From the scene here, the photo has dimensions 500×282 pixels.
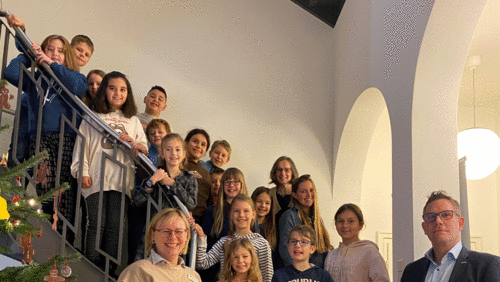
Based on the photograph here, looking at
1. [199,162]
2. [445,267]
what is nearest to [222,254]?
[199,162]

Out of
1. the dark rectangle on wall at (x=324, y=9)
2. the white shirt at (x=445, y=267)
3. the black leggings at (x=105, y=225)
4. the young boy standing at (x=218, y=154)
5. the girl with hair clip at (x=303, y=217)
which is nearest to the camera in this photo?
the white shirt at (x=445, y=267)

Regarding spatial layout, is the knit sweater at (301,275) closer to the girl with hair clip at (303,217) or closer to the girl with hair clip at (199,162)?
the girl with hair clip at (303,217)

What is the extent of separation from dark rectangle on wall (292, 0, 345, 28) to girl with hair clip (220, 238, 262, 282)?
4.25 m

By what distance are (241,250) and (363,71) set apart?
273cm

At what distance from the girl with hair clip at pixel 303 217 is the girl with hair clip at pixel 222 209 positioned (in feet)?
1.21

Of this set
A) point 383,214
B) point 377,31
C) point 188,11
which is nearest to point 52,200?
point 377,31

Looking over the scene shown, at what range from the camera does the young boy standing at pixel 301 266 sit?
342 centimetres

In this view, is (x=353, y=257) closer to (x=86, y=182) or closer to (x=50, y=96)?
(x=86, y=182)

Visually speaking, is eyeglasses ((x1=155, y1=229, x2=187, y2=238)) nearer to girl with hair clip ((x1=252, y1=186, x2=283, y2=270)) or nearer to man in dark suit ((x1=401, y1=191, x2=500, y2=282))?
man in dark suit ((x1=401, y1=191, x2=500, y2=282))

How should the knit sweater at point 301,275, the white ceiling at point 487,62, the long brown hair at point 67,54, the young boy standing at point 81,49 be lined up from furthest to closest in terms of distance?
1. the white ceiling at point 487,62
2. the young boy standing at point 81,49
3. the long brown hair at point 67,54
4. the knit sweater at point 301,275

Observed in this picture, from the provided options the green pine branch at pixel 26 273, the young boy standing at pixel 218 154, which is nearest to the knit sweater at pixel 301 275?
the young boy standing at pixel 218 154

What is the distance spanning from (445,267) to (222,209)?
1765 mm

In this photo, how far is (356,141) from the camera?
259 inches

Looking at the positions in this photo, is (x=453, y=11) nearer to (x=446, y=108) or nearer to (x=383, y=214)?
(x=446, y=108)
